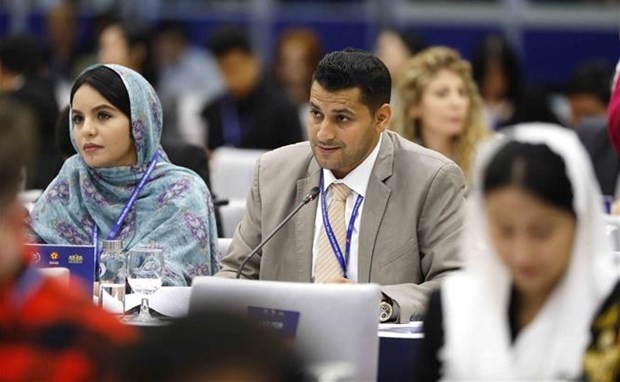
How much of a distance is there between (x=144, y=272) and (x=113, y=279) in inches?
3.7

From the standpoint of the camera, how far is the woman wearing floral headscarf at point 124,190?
5016 mm

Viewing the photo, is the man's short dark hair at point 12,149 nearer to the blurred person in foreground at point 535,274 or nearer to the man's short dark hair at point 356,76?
the blurred person in foreground at point 535,274

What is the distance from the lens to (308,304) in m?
3.66

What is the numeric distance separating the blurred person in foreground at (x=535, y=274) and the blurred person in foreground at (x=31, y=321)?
72 centimetres

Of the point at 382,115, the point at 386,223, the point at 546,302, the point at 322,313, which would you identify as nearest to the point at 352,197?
the point at 386,223

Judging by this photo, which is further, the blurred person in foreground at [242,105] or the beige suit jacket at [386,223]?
the blurred person in foreground at [242,105]

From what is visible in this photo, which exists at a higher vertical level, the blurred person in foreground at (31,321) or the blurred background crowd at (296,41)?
the blurred background crowd at (296,41)

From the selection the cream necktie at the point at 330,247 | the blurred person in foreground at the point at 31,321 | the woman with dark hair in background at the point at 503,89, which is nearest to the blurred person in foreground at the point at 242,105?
the woman with dark hair in background at the point at 503,89

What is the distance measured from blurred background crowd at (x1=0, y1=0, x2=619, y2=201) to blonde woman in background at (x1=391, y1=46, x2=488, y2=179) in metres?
3.19

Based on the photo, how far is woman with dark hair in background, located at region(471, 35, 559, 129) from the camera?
1050cm

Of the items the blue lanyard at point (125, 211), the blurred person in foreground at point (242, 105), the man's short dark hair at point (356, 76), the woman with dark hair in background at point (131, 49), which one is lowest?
the blue lanyard at point (125, 211)

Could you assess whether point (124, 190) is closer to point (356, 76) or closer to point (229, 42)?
point (356, 76)

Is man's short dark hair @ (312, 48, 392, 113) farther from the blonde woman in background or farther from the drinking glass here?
the blonde woman in background

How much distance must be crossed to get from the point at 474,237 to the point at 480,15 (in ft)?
36.2
